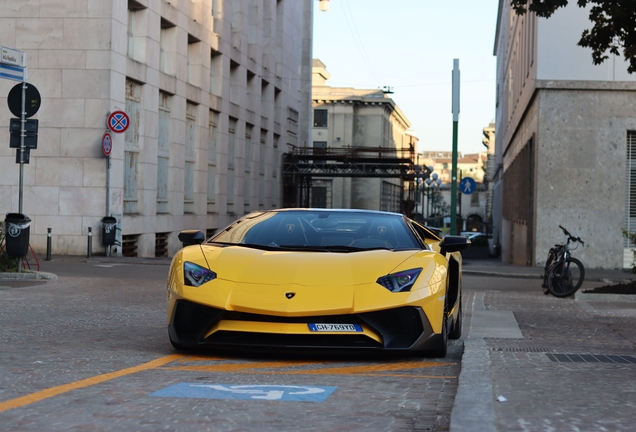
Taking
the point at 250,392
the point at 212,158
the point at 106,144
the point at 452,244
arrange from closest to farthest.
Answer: the point at 250,392
the point at 452,244
the point at 106,144
the point at 212,158

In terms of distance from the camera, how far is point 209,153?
4122 cm

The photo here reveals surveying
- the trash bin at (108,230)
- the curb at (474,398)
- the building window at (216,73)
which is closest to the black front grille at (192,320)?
the curb at (474,398)

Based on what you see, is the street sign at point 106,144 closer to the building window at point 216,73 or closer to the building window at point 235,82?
the building window at point 216,73

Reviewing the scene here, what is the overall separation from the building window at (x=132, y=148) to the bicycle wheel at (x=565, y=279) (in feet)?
54.1

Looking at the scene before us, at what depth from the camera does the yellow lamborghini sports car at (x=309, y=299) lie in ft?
23.4

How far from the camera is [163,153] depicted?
3425 cm

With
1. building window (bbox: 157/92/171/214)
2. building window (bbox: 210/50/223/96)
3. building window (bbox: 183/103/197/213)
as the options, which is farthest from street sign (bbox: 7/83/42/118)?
building window (bbox: 210/50/223/96)

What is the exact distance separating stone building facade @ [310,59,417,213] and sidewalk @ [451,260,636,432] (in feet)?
270

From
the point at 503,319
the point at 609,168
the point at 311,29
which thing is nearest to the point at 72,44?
the point at 609,168

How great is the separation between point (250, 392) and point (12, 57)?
1206 cm

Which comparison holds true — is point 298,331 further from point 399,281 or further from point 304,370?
point 399,281

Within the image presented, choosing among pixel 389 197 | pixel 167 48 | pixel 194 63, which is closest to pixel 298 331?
pixel 167 48

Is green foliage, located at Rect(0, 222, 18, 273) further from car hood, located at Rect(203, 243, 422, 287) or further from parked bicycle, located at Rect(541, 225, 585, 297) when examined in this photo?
car hood, located at Rect(203, 243, 422, 287)

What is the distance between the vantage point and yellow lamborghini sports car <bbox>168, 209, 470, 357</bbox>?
23.4 feet
